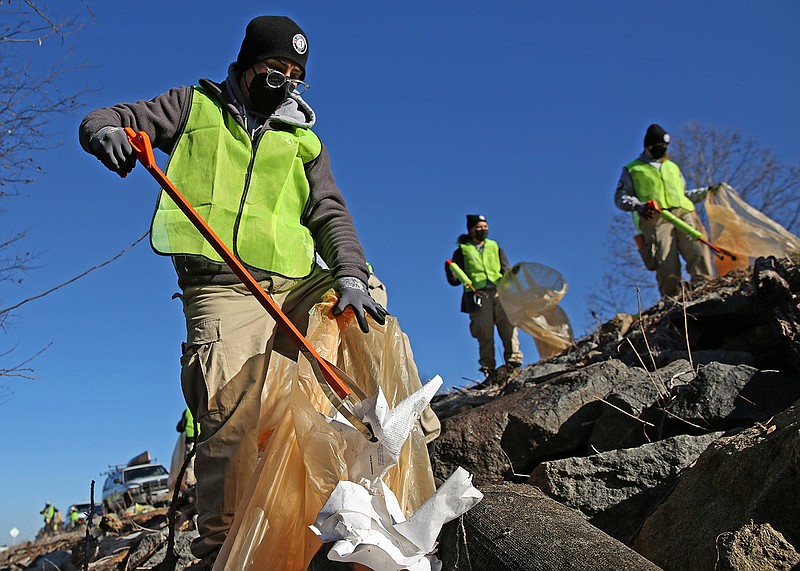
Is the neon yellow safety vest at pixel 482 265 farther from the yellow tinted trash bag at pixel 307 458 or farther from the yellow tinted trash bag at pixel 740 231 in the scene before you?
the yellow tinted trash bag at pixel 307 458

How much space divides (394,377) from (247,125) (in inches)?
43.4

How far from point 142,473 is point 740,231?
17658mm

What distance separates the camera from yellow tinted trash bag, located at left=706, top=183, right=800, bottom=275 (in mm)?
7746

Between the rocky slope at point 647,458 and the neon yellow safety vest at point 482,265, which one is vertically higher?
the neon yellow safety vest at point 482,265

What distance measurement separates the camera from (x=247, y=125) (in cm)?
320

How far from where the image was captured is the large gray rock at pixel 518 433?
392cm

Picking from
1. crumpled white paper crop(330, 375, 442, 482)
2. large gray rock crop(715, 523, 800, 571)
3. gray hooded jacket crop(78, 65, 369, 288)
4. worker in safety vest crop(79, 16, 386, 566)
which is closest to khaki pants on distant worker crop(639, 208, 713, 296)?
gray hooded jacket crop(78, 65, 369, 288)

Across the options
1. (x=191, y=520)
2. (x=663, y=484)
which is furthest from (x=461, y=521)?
(x=191, y=520)

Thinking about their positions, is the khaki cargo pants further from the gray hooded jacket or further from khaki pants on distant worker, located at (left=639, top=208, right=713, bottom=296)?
khaki pants on distant worker, located at (left=639, top=208, right=713, bottom=296)

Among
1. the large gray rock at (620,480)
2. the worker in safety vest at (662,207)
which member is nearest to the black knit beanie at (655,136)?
the worker in safety vest at (662,207)

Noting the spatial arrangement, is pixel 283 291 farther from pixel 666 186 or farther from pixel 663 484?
pixel 666 186

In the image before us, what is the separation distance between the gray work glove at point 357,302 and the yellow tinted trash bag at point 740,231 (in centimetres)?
564

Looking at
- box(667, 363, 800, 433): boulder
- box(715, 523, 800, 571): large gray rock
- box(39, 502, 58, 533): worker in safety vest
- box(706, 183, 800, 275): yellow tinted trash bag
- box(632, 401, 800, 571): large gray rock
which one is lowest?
box(715, 523, 800, 571): large gray rock

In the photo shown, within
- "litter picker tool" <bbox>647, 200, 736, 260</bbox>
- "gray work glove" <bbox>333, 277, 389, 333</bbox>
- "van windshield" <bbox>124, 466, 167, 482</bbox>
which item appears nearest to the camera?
"gray work glove" <bbox>333, 277, 389, 333</bbox>
